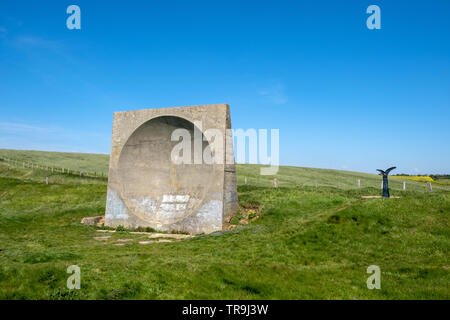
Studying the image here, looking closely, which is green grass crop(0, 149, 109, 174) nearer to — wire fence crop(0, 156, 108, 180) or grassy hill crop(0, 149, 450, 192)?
grassy hill crop(0, 149, 450, 192)

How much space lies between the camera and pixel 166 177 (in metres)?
21.2

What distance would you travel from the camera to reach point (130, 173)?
21156 millimetres

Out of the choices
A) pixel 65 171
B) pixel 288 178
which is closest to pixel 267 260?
pixel 288 178

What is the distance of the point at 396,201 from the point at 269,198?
339 inches

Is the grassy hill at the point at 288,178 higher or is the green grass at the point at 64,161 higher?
the green grass at the point at 64,161

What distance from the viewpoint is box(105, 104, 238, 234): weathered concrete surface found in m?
17.4

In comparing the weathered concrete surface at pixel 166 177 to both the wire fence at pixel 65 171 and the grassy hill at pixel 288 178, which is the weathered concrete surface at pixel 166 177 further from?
the wire fence at pixel 65 171

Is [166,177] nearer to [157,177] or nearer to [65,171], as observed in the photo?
[157,177]

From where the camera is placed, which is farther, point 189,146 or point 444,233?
point 189,146

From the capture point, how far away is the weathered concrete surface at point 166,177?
1738 cm

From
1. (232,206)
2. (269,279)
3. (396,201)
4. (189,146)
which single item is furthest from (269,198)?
(269,279)

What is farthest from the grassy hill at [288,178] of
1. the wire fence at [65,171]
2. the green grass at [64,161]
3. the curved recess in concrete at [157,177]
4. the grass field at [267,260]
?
the grass field at [267,260]

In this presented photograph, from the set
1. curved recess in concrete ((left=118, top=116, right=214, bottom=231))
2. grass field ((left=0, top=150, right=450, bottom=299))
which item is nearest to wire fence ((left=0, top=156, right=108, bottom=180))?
curved recess in concrete ((left=118, top=116, right=214, bottom=231))
